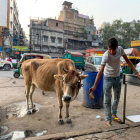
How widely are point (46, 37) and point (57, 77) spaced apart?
3203 cm

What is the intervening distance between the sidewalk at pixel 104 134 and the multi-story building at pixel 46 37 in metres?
31.1

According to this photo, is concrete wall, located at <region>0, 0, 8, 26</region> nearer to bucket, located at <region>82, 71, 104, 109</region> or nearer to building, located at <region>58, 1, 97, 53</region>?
building, located at <region>58, 1, 97, 53</region>

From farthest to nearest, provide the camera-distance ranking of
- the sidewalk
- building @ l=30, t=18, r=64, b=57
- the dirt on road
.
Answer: building @ l=30, t=18, r=64, b=57
the dirt on road
the sidewalk

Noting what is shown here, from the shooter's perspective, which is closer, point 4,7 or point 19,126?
point 19,126

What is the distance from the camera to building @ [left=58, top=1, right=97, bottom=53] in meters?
36.1

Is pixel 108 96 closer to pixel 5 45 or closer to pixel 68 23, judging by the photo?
pixel 5 45

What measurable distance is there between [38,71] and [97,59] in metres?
7.92

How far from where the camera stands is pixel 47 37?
33.0 meters

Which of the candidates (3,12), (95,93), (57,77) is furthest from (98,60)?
(3,12)

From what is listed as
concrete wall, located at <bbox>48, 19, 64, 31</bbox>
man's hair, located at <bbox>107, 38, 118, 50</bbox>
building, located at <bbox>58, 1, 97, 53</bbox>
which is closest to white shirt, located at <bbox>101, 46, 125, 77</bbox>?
man's hair, located at <bbox>107, 38, 118, 50</bbox>

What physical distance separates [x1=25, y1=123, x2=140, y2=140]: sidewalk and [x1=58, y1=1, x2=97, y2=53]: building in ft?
109

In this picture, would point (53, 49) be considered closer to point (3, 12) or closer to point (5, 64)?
point (3, 12)

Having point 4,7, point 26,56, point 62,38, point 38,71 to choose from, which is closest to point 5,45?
point 4,7

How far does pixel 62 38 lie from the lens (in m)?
34.9
